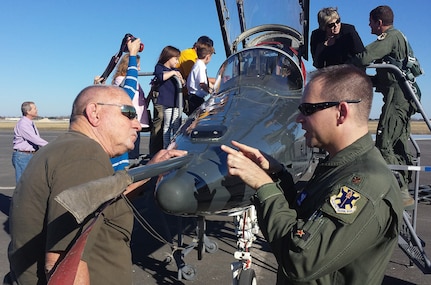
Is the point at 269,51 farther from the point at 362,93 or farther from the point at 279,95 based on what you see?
the point at 362,93

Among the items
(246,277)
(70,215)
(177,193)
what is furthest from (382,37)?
(70,215)

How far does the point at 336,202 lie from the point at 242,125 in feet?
6.14

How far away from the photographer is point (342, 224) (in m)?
1.50

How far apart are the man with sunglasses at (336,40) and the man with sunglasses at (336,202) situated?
384 centimetres

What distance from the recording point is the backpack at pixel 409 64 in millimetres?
5180

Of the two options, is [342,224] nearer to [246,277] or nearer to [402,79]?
[246,277]

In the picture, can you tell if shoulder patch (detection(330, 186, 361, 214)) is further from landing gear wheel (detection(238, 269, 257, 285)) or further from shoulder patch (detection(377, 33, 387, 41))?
shoulder patch (detection(377, 33, 387, 41))

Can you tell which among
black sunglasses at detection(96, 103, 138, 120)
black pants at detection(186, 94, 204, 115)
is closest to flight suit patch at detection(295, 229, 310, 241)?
black sunglasses at detection(96, 103, 138, 120)

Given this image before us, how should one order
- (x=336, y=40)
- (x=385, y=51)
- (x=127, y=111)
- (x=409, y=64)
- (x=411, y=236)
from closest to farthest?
(x=127, y=111)
(x=411, y=236)
(x=385, y=51)
(x=409, y=64)
(x=336, y=40)

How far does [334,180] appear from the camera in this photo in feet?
5.49

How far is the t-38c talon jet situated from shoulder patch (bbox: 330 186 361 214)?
829mm

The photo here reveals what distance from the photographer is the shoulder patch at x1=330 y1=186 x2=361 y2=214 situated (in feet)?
4.93

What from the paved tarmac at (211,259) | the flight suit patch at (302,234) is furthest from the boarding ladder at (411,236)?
the flight suit patch at (302,234)

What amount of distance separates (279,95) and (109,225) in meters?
2.99
